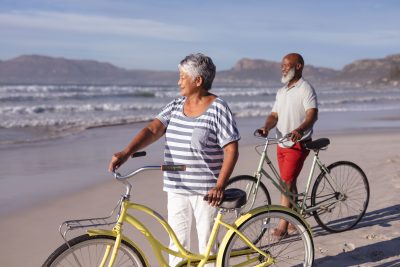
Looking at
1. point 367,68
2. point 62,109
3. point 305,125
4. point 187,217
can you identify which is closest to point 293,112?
point 305,125

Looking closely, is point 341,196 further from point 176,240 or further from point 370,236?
point 176,240

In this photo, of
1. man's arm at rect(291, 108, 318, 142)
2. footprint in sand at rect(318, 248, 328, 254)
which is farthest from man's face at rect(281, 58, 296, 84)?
footprint in sand at rect(318, 248, 328, 254)

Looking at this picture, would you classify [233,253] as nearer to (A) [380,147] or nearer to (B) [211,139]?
(B) [211,139]

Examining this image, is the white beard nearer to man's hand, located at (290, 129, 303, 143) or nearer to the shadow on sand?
man's hand, located at (290, 129, 303, 143)

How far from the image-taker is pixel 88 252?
10.4ft

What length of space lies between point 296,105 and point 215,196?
2.08 metres

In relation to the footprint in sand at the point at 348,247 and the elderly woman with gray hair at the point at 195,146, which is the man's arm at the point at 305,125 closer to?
the footprint in sand at the point at 348,247

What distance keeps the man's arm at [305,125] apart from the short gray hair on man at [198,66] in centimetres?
159

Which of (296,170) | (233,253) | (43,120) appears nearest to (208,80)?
(233,253)

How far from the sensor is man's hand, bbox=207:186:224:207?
→ 10.6 ft

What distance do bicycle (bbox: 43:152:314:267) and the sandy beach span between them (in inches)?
43.5

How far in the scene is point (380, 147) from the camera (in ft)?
36.5

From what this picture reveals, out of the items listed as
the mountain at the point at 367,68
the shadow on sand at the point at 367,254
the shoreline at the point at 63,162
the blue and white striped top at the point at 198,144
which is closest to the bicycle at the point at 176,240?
the blue and white striped top at the point at 198,144

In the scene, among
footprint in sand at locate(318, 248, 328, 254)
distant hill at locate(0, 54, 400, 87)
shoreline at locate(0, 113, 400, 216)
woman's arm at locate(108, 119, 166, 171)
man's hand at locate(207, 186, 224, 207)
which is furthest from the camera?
distant hill at locate(0, 54, 400, 87)
